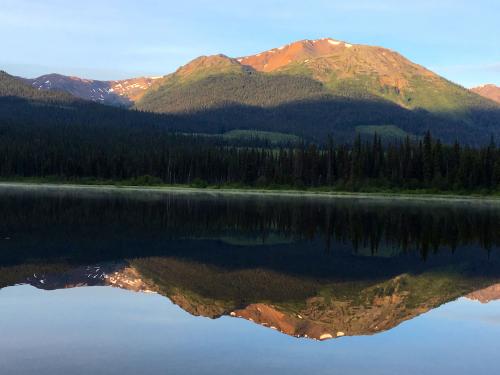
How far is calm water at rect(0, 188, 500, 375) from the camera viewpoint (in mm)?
20297

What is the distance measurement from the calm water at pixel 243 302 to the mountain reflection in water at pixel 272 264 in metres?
0.12

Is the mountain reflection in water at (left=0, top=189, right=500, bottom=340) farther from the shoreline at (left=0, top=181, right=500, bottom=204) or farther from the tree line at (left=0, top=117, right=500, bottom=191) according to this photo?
the tree line at (left=0, top=117, right=500, bottom=191)

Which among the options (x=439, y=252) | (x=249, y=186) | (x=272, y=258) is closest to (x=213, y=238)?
(x=272, y=258)

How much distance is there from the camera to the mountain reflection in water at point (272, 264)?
2855 cm

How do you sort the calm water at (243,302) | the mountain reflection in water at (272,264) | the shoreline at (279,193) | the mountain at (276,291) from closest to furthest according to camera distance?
the calm water at (243,302) → the mountain at (276,291) → the mountain reflection in water at (272,264) → the shoreline at (279,193)

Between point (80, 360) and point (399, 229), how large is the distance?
163ft

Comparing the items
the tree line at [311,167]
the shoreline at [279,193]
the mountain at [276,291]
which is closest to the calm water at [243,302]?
the mountain at [276,291]

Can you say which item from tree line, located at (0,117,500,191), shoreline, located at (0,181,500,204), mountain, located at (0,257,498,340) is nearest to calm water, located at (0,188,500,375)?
mountain, located at (0,257,498,340)

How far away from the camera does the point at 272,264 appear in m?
42.0

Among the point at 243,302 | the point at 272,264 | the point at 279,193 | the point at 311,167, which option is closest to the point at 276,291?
the point at 243,302

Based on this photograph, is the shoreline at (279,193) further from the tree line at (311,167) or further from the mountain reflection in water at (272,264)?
the mountain reflection in water at (272,264)

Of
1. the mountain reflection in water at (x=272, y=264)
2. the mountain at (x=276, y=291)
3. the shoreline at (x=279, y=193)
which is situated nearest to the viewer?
the mountain at (x=276, y=291)

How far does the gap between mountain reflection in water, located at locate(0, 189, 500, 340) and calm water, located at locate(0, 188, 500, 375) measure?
0.39ft

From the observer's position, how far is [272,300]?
97.6 feet
